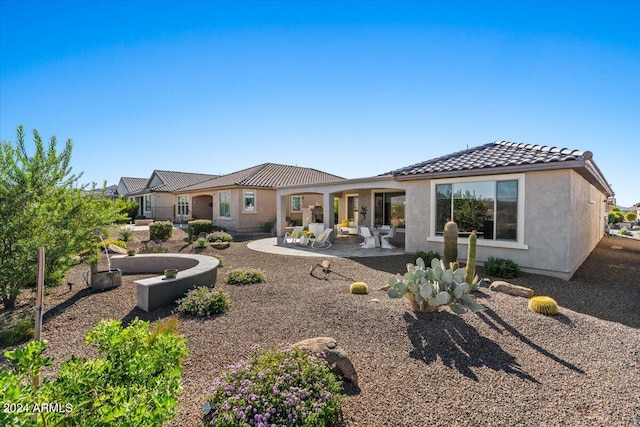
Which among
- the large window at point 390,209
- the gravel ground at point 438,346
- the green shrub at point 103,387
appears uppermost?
the large window at point 390,209

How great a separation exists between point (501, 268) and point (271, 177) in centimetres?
2003

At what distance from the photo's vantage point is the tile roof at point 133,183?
48.5m

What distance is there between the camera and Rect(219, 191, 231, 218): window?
2385cm

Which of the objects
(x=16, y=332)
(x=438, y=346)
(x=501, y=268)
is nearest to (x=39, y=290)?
(x=16, y=332)

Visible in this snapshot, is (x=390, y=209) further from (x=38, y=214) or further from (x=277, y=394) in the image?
(x=277, y=394)

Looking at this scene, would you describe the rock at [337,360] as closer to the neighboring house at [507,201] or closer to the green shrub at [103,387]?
the green shrub at [103,387]

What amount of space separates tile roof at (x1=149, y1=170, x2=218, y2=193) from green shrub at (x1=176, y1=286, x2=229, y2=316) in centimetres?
3194

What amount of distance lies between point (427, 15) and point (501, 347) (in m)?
9.76

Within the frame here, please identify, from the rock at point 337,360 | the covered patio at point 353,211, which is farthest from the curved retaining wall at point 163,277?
the covered patio at point 353,211

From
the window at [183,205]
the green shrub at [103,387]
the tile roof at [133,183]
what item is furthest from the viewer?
the tile roof at [133,183]

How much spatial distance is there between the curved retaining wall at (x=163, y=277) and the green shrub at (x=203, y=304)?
486 mm

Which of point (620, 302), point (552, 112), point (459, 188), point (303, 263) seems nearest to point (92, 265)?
point (303, 263)

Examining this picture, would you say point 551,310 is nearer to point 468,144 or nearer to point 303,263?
point 303,263

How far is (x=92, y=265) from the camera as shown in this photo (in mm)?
7719
